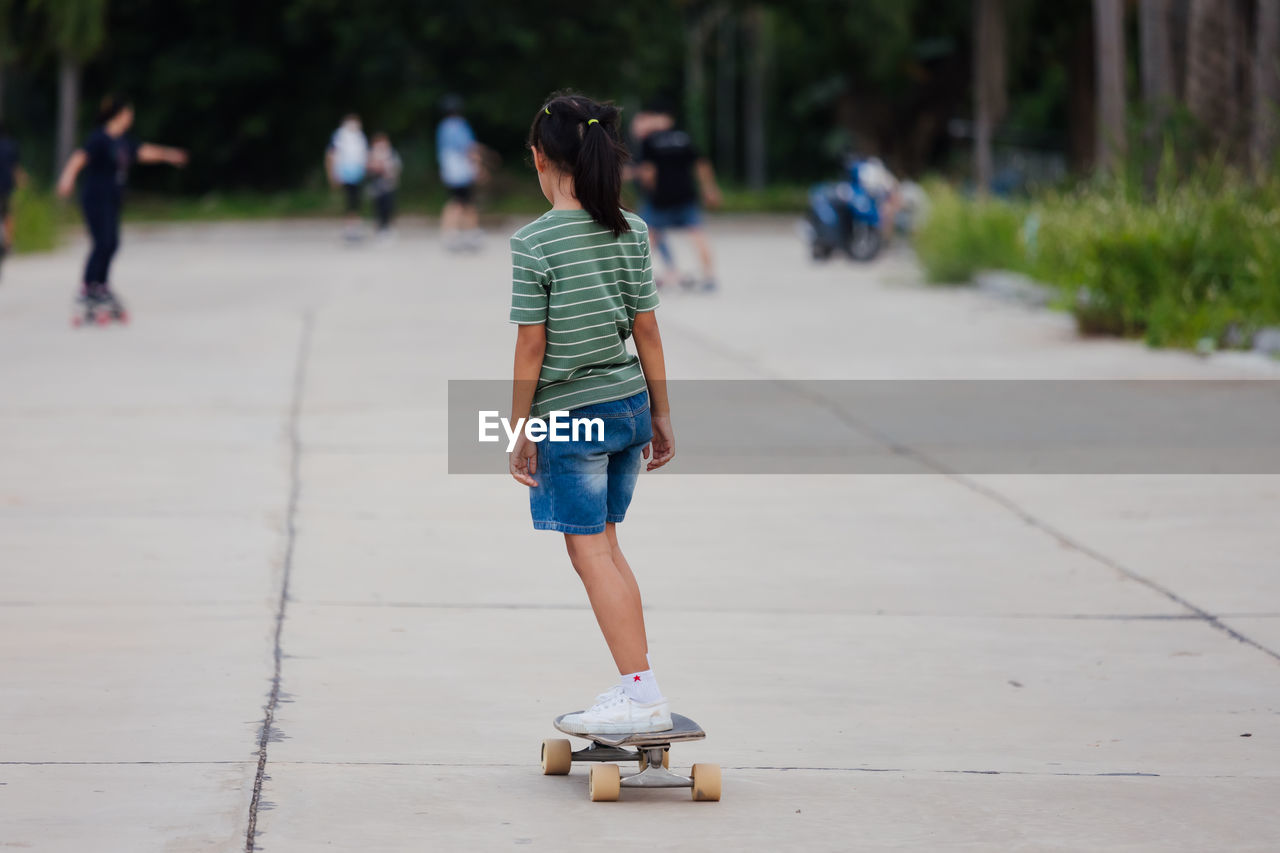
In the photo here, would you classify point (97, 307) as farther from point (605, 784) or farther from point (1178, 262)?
point (605, 784)

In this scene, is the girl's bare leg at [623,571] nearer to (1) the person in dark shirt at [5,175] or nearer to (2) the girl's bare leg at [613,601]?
(2) the girl's bare leg at [613,601]

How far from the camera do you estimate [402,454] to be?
31.8 feet

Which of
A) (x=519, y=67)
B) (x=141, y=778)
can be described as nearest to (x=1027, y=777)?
(x=141, y=778)

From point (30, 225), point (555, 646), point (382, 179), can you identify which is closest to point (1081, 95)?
point (382, 179)

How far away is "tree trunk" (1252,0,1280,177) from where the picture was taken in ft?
54.0

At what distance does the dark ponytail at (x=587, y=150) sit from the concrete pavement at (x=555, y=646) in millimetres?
1413

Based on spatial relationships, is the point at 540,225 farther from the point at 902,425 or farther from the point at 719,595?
the point at 902,425

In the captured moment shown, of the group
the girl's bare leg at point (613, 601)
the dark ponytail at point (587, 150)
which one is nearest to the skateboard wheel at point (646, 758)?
the girl's bare leg at point (613, 601)

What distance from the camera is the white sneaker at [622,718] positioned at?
4430mm

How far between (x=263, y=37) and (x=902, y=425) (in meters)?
35.8

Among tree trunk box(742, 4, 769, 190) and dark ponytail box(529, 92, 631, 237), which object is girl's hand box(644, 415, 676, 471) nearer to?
dark ponytail box(529, 92, 631, 237)

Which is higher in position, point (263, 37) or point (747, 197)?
point (263, 37)

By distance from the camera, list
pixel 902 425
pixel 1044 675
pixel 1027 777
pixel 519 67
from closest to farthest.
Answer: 1. pixel 1027 777
2. pixel 1044 675
3. pixel 902 425
4. pixel 519 67

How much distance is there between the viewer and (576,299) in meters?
4.43
